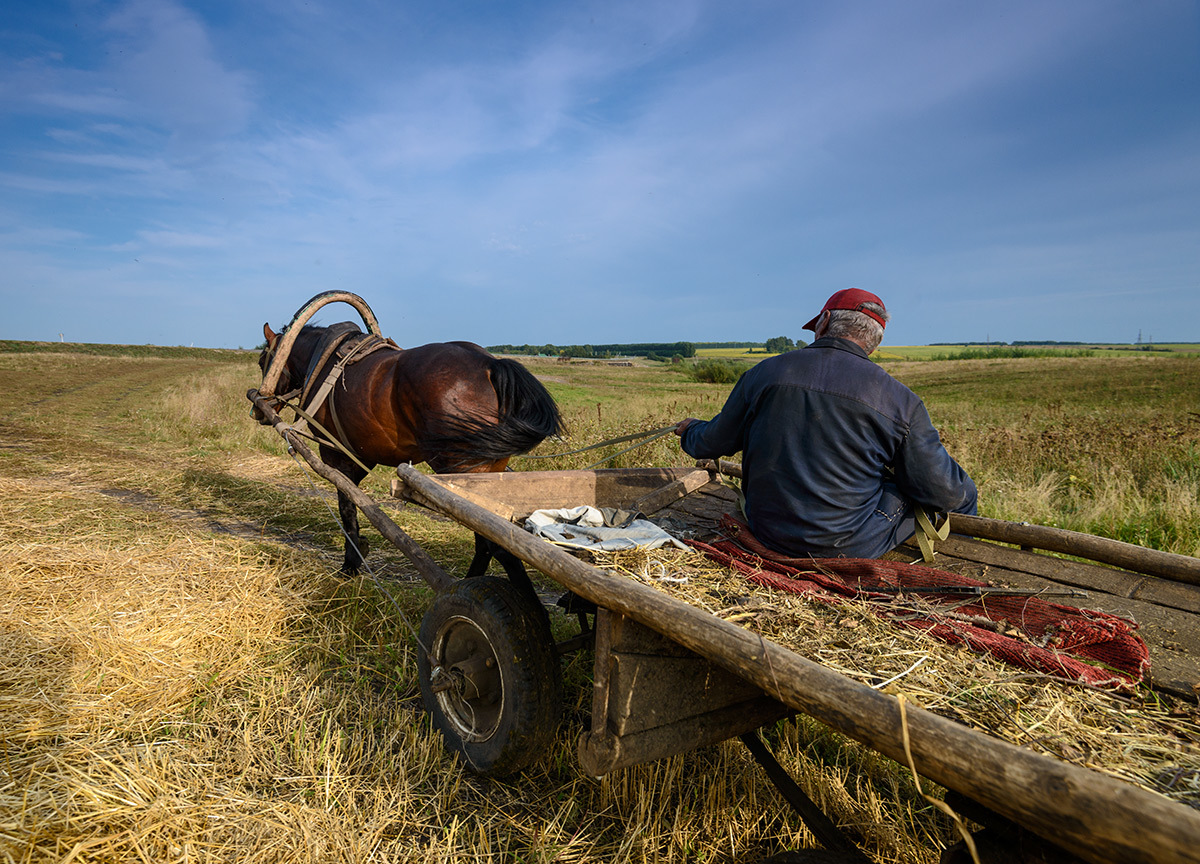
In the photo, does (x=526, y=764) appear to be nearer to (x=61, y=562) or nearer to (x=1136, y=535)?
(x=61, y=562)

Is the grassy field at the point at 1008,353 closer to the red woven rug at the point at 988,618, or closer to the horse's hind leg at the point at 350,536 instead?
the horse's hind leg at the point at 350,536

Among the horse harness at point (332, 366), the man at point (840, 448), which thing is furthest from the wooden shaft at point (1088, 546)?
the horse harness at point (332, 366)

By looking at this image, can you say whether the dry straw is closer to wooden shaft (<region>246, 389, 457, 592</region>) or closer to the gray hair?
the gray hair

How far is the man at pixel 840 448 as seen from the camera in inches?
98.7

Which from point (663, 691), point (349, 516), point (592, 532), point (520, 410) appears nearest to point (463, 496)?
point (592, 532)

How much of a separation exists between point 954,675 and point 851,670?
31cm

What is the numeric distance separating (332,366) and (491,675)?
3490 mm

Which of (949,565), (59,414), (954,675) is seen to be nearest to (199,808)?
(954,675)

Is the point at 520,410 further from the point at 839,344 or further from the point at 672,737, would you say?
the point at 672,737

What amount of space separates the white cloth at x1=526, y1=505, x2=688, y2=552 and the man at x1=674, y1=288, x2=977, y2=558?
0.49 m

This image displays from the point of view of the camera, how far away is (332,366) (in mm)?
5188

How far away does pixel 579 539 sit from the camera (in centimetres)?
272

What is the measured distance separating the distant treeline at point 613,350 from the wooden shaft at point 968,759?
228 ft

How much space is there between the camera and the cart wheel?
2.39 meters
